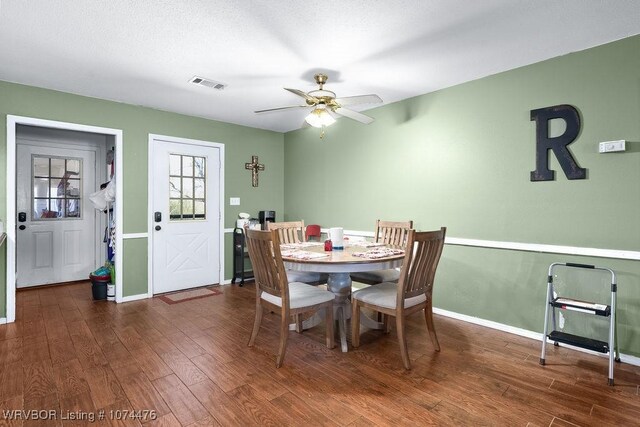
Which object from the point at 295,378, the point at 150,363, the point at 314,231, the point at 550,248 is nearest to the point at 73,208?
the point at 314,231

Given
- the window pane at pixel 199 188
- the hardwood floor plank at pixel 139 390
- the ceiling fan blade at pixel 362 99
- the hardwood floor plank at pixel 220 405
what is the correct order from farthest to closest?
the window pane at pixel 199 188
the ceiling fan blade at pixel 362 99
the hardwood floor plank at pixel 139 390
the hardwood floor plank at pixel 220 405

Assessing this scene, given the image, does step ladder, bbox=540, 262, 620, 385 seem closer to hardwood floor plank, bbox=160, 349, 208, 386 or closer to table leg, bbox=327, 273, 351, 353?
table leg, bbox=327, 273, 351, 353

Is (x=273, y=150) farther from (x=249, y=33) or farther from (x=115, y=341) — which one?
(x=115, y=341)

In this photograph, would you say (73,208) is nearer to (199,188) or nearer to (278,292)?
(199,188)

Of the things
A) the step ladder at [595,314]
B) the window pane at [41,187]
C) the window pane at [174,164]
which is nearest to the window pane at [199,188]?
the window pane at [174,164]

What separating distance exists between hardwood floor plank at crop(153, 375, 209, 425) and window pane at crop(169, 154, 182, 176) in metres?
2.87

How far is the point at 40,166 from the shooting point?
4.67 m

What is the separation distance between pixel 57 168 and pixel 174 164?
6.22 ft

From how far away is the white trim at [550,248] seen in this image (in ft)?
8.07

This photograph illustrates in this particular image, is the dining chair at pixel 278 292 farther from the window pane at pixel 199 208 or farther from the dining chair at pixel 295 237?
the window pane at pixel 199 208

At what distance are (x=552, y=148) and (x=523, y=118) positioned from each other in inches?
14.6

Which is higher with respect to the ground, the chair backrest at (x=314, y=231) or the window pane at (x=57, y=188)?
the window pane at (x=57, y=188)

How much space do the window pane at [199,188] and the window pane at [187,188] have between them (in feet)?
0.21

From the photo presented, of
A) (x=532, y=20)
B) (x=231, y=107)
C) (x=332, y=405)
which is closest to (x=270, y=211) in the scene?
(x=231, y=107)
